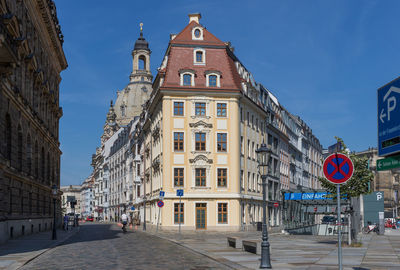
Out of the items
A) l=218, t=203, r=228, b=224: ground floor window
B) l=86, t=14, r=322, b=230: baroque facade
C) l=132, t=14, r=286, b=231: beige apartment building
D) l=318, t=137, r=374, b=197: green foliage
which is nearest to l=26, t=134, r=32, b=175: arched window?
l=86, t=14, r=322, b=230: baroque facade

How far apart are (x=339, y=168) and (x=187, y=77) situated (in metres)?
44.4

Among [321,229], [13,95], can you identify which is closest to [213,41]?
[321,229]

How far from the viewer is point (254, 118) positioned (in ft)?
208

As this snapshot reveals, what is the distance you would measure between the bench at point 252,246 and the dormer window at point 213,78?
103 feet

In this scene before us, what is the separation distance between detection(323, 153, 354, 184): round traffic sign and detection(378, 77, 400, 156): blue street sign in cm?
173

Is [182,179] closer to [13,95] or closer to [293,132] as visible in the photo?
[13,95]

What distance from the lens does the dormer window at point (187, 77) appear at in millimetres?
54938

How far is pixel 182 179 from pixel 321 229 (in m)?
14.1

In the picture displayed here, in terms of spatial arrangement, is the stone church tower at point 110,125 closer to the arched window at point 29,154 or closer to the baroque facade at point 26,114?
the baroque facade at point 26,114

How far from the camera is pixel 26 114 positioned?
39750 mm

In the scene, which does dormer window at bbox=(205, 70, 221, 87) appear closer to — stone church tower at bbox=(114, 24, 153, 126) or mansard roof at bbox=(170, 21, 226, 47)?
mansard roof at bbox=(170, 21, 226, 47)

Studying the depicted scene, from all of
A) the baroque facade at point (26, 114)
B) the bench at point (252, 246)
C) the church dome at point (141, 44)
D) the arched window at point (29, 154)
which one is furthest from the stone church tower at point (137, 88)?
the bench at point (252, 246)

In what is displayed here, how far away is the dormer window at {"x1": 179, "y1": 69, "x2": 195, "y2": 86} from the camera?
54.9m

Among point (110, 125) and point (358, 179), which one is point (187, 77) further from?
point (110, 125)
